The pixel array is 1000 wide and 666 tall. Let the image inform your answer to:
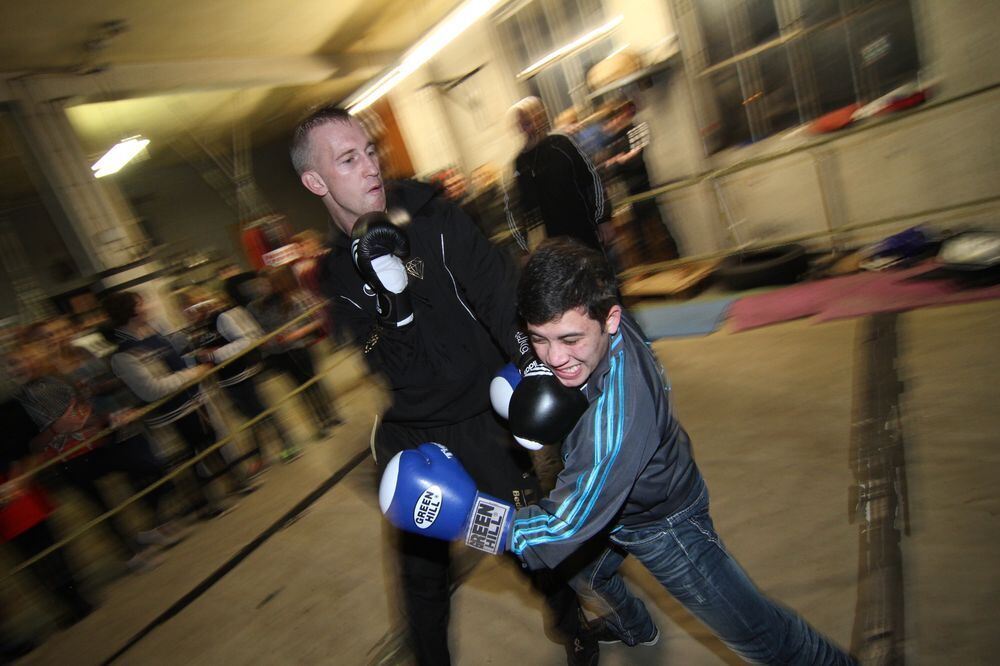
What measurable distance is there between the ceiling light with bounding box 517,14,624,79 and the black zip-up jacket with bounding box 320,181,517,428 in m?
5.74

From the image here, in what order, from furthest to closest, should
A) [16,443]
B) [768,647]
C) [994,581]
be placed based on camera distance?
[16,443]
[994,581]
[768,647]

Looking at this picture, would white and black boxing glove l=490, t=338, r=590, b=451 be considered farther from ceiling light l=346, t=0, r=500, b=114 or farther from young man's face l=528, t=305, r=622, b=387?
ceiling light l=346, t=0, r=500, b=114

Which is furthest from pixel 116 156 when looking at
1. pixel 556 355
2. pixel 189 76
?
pixel 556 355

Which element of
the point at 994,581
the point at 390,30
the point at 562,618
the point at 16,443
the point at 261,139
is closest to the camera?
the point at 994,581

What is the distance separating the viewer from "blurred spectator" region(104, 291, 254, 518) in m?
4.25

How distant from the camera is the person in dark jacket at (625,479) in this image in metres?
1.36

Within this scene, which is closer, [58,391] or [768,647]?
[768,647]

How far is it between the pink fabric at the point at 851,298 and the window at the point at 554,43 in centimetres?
366

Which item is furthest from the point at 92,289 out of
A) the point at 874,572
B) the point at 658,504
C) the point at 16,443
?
the point at 874,572

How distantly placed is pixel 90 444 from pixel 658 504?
173 inches

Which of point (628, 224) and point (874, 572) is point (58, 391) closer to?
point (874, 572)

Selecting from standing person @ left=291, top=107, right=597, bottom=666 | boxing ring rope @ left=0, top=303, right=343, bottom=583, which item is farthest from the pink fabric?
boxing ring rope @ left=0, top=303, right=343, bottom=583

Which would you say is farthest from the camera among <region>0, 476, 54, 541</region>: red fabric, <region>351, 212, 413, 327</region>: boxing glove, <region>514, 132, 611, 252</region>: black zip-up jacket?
<region>514, 132, 611, 252</region>: black zip-up jacket

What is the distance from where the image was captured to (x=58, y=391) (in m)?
4.10
